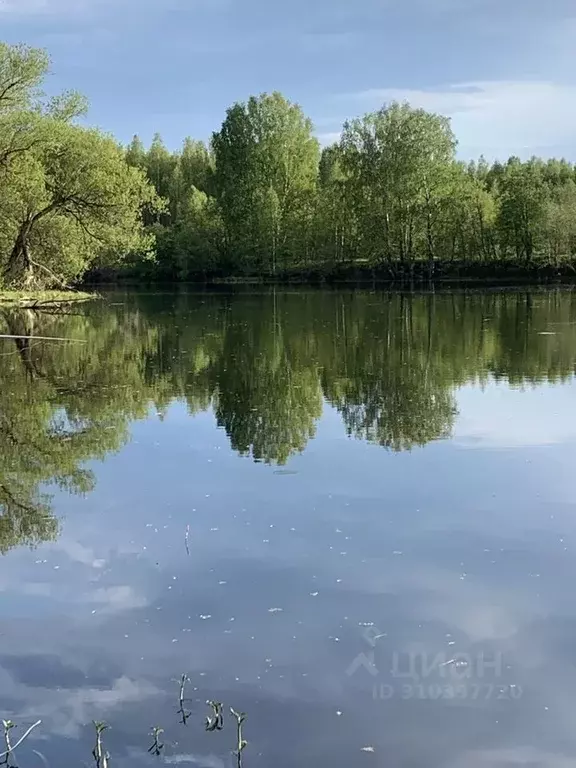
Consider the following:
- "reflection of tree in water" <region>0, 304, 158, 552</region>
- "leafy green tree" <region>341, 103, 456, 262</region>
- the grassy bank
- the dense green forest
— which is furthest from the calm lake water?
"leafy green tree" <region>341, 103, 456, 262</region>

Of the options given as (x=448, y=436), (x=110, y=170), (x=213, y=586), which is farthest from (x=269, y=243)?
(x=213, y=586)

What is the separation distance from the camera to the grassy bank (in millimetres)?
48381

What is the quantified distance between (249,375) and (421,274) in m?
63.4

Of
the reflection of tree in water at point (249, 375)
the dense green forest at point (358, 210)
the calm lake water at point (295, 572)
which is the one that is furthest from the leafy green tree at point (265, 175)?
the calm lake water at point (295, 572)

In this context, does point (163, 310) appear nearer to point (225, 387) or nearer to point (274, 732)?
point (225, 387)

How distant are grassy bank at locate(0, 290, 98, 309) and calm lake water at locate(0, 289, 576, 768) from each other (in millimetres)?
31270

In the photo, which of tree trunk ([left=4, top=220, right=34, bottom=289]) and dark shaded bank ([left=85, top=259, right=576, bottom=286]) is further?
dark shaded bank ([left=85, top=259, right=576, bottom=286])

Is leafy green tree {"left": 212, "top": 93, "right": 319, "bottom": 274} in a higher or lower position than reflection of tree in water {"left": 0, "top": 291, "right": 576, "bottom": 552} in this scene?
higher

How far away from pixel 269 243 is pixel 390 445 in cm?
7177

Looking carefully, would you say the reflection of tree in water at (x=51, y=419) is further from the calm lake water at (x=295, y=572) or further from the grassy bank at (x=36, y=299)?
the grassy bank at (x=36, y=299)

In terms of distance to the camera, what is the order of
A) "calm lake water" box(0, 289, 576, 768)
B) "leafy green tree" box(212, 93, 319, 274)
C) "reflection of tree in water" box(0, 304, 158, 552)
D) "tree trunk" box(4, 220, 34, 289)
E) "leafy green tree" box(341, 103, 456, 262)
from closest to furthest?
"calm lake water" box(0, 289, 576, 768) < "reflection of tree in water" box(0, 304, 158, 552) < "tree trunk" box(4, 220, 34, 289) < "leafy green tree" box(341, 103, 456, 262) < "leafy green tree" box(212, 93, 319, 274)

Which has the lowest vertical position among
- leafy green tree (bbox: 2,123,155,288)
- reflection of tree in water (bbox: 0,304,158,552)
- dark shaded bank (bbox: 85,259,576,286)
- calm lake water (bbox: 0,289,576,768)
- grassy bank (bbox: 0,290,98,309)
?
calm lake water (bbox: 0,289,576,768)

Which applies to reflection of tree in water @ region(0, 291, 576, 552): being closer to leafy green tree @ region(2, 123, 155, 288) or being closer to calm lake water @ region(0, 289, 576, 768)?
calm lake water @ region(0, 289, 576, 768)

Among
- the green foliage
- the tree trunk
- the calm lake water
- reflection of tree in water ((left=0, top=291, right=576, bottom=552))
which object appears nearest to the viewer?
the calm lake water
